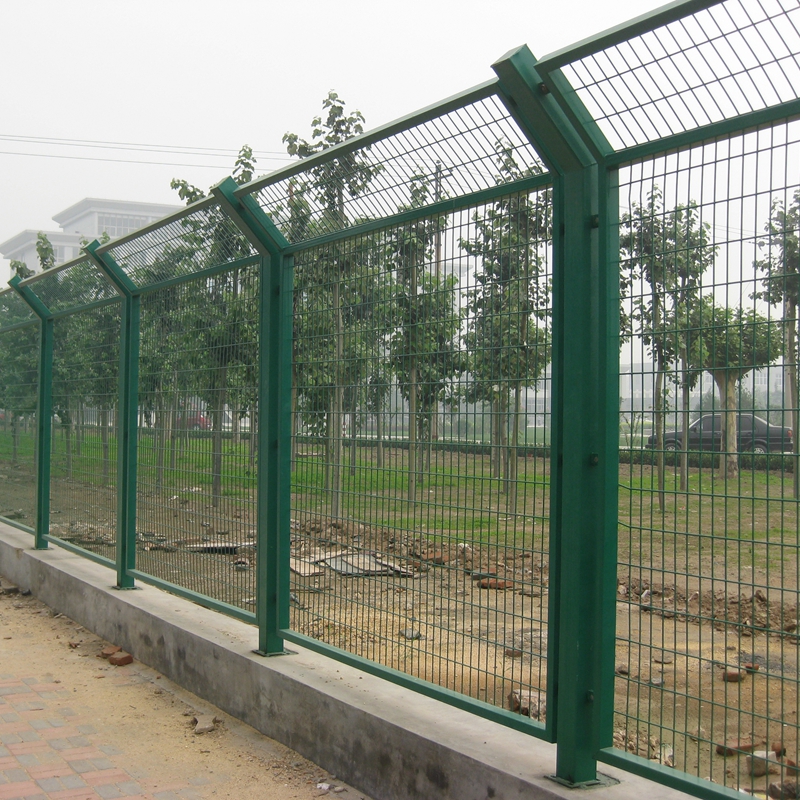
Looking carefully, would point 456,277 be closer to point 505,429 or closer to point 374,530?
point 505,429

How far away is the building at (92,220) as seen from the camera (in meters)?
130

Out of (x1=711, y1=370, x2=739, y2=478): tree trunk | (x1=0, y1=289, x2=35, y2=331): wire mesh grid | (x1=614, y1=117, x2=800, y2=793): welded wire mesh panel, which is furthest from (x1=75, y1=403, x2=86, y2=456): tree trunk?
(x1=711, y1=370, x2=739, y2=478): tree trunk

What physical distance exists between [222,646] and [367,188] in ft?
8.33

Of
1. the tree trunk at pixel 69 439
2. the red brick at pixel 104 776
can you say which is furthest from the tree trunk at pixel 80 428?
the red brick at pixel 104 776

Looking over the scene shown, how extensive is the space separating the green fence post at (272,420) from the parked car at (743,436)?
2.37 m

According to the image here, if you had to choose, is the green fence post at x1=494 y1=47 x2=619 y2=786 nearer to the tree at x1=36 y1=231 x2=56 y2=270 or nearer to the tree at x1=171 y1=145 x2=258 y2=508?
the tree at x1=171 y1=145 x2=258 y2=508

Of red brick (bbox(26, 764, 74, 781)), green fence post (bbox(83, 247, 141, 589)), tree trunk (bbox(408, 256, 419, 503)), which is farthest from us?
green fence post (bbox(83, 247, 141, 589))

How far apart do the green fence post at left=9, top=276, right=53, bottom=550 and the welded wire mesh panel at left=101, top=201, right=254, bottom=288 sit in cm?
228

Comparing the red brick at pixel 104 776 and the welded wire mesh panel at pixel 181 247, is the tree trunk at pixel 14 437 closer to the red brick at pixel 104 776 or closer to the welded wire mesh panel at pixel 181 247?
the welded wire mesh panel at pixel 181 247

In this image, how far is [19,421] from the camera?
30.2 feet

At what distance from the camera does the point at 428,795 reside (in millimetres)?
3236

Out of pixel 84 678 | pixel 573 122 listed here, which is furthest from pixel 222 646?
pixel 573 122

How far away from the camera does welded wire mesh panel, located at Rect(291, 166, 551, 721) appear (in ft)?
10.4

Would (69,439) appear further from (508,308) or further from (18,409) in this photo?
(508,308)
